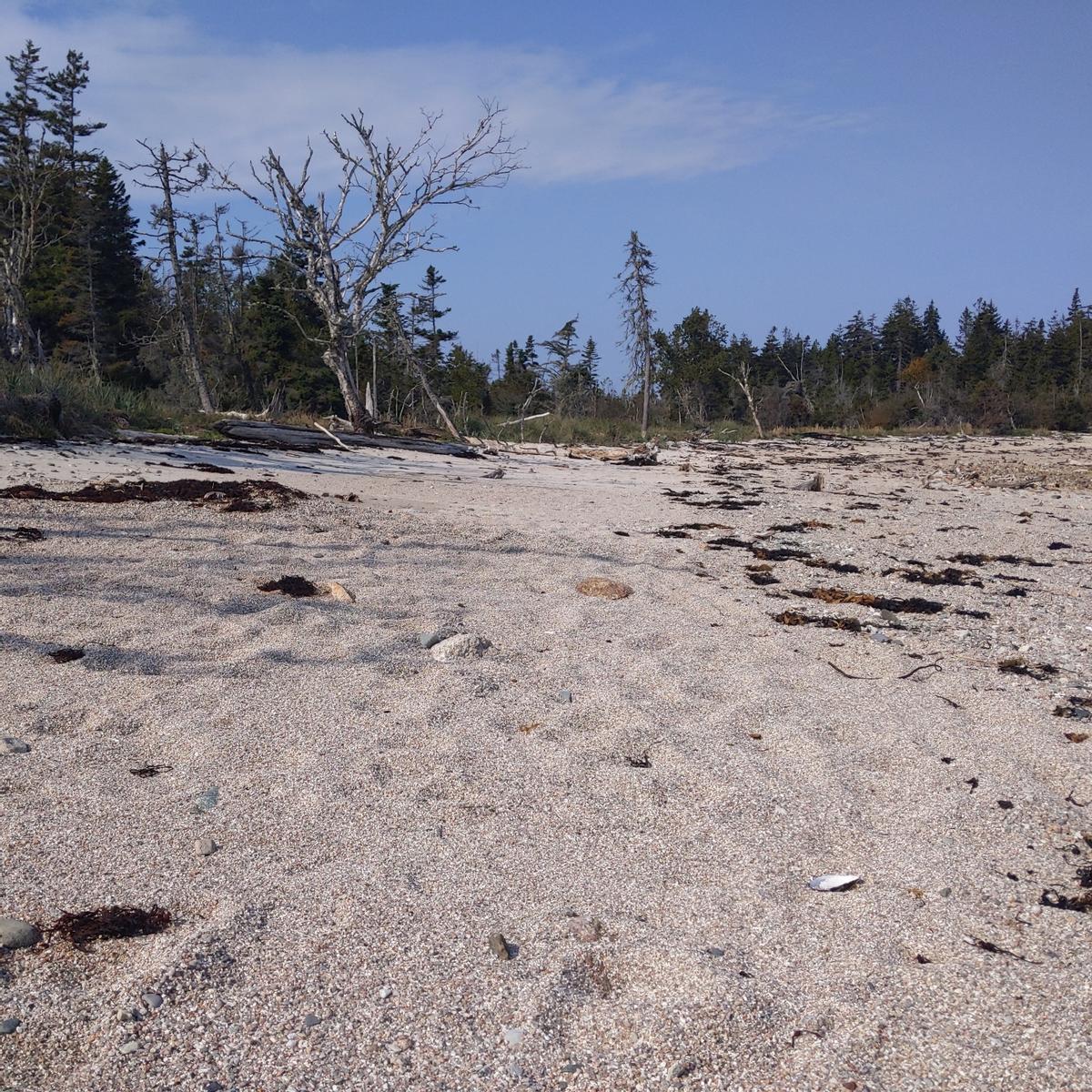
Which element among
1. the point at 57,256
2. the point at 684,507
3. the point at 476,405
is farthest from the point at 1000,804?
the point at 57,256

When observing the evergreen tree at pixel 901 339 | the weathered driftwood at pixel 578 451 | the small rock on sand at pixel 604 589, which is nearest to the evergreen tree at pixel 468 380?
the weathered driftwood at pixel 578 451

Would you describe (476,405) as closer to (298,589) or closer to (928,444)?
(928,444)

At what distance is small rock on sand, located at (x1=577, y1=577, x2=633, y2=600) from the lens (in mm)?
4863

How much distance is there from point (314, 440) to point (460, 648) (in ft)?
25.1

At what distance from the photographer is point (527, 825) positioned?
2504mm

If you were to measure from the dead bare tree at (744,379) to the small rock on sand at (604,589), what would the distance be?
18408 mm

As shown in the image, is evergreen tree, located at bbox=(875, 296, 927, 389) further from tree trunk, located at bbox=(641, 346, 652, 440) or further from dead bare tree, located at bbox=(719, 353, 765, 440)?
tree trunk, located at bbox=(641, 346, 652, 440)

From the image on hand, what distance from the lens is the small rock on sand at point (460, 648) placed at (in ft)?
12.3

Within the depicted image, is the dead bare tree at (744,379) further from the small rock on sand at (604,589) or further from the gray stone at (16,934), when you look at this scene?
the gray stone at (16,934)

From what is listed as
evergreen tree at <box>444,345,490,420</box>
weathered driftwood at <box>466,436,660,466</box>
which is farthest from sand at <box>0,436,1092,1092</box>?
evergreen tree at <box>444,345,490,420</box>

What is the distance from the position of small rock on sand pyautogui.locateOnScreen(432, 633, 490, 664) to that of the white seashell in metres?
1.84

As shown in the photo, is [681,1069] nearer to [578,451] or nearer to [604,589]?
[604,589]

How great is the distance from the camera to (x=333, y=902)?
2.06m

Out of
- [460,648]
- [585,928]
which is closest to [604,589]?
[460,648]
